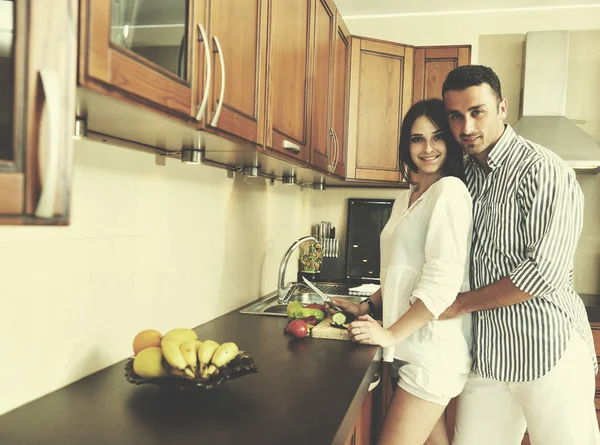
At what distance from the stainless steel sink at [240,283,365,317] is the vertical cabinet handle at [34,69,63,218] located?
154cm

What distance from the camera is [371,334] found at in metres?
1.55

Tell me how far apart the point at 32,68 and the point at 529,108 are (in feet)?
9.82

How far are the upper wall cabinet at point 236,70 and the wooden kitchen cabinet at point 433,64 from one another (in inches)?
67.4

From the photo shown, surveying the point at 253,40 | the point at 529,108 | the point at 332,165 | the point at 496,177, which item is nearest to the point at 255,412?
the point at 253,40

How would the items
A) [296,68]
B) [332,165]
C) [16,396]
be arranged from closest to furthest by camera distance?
[16,396], [296,68], [332,165]

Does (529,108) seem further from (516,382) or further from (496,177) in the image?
(516,382)

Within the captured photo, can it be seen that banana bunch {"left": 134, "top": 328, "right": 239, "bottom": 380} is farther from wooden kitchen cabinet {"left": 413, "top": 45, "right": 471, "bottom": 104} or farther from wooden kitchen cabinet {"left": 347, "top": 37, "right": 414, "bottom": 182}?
wooden kitchen cabinet {"left": 413, "top": 45, "right": 471, "bottom": 104}

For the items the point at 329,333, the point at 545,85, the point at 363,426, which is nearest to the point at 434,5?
the point at 545,85

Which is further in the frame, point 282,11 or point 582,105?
point 582,105

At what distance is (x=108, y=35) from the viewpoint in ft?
2.54

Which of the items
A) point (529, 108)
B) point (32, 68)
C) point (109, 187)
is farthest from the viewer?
point (529, 108)

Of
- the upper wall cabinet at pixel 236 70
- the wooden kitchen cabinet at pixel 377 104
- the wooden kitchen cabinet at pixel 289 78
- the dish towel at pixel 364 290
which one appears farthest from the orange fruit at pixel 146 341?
the wooden kitchen cabinet at pixel 377 104

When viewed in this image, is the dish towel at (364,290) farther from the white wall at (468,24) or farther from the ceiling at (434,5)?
the ceiling at (434,5)

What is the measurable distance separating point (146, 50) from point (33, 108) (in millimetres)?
366
